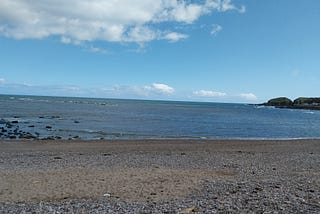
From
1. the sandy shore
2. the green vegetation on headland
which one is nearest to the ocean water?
the sandy shore

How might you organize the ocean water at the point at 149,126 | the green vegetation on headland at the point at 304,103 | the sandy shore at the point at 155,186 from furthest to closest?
the green vegetation on headland at the point at 304,103
the ocean water at the point at 149,126
the sandy shore at the point at 155,186

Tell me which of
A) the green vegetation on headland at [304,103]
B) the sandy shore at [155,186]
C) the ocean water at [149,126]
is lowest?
the ocean water at [149,126]

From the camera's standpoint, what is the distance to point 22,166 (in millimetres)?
14656

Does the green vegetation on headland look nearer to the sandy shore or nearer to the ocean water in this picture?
the ocean water

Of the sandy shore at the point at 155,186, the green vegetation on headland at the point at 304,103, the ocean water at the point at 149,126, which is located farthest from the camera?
the green vegetation on headland at the point at 304,103

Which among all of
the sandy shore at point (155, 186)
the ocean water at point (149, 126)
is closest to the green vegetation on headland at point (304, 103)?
the ocean water at point (149, 126)

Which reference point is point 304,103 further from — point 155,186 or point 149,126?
point 155,186

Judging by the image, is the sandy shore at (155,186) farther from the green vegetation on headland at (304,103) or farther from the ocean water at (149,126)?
the green vegetation on headland at (304,103)

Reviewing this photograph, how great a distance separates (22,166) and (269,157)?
42.9ft

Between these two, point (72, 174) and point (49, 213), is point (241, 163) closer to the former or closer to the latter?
point (72, 174)

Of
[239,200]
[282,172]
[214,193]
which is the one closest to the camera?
[239,200]

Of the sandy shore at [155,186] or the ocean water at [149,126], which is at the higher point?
the sandy shore at [155,186]

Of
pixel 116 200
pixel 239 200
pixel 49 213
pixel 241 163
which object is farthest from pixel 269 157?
pixel 49 213

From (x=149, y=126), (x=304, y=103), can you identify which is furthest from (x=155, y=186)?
(x=304, y=103)
